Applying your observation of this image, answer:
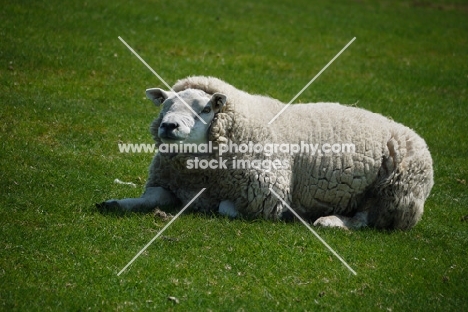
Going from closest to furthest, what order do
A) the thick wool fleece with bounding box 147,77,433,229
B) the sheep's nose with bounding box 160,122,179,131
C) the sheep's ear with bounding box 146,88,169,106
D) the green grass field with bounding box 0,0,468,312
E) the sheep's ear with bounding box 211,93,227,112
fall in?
the green grass field with bounding box 0,0,468,312 → the sheep's nose with bounding box 160,122,179,131 → the sheep's ear with bounding box 211,93,227,112 → the thick wool fleece with bounding box 147,77,433,229 → the sheep's ear with bounding box 146,88,169,106

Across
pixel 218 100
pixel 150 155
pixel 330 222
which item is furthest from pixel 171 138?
pixel 150 155

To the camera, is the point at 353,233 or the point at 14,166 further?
the point at 14,166

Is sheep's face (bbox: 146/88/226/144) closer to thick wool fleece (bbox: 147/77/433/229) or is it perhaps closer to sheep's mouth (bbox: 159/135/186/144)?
sheep's mouth (bbox: 159/135/186/144)

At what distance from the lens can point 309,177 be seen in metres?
9.49

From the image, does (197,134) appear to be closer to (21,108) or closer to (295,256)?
(295,256)

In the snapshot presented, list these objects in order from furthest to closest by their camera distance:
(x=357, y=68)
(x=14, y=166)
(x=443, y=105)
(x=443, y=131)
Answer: (x=357, y=68) → (x=443, y=105) → (x=443, y=131) → (x=14, y=166)

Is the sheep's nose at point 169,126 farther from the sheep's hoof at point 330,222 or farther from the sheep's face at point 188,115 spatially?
the sheep's hoof at point 330,222

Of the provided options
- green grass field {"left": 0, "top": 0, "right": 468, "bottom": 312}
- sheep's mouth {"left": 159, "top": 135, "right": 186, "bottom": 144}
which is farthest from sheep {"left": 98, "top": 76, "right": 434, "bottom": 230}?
green grass field {"left": 0, "top": 0, "right": 468, "bottom": 312}

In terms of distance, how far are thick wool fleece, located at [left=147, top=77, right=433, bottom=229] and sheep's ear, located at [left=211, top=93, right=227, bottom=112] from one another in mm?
104

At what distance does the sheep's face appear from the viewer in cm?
875

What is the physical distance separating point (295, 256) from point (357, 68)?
11.9m

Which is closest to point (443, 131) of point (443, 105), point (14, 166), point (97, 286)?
point (443, 105)

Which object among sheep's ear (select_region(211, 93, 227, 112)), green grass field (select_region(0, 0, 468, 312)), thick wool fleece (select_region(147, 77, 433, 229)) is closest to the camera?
green grass field (select_region(0, 0, 468, 312))

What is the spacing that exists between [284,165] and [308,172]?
37 cm
